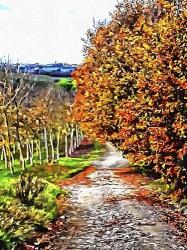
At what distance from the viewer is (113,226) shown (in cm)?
2170

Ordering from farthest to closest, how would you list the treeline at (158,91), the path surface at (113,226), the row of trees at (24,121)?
the row of trees at (24,121) → the treeline at (158,91) → the path surface at (113,226)

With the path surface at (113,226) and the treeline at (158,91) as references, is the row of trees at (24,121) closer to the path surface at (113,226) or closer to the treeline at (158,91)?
the treeline at (158,91)

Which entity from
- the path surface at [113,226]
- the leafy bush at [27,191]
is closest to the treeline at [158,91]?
the path surface at [113,226]

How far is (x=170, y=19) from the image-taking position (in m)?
26.3

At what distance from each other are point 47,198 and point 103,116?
55.2 feet

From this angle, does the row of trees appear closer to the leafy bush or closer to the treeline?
the treeline

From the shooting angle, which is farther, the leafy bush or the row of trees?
the row of trees

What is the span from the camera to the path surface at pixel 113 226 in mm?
18203

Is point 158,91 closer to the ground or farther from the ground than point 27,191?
farther from the ground

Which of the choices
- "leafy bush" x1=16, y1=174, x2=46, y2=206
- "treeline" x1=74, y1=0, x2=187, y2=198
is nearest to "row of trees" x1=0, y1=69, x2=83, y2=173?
"treeline" x1=74, y1=0, x2=187, y2=198

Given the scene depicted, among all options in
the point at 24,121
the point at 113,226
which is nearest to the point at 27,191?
the point at 113,226

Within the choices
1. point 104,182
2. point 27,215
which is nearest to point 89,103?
point 104,182

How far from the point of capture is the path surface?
18.2m

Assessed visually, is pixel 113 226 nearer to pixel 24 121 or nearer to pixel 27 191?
pixel 27 191
